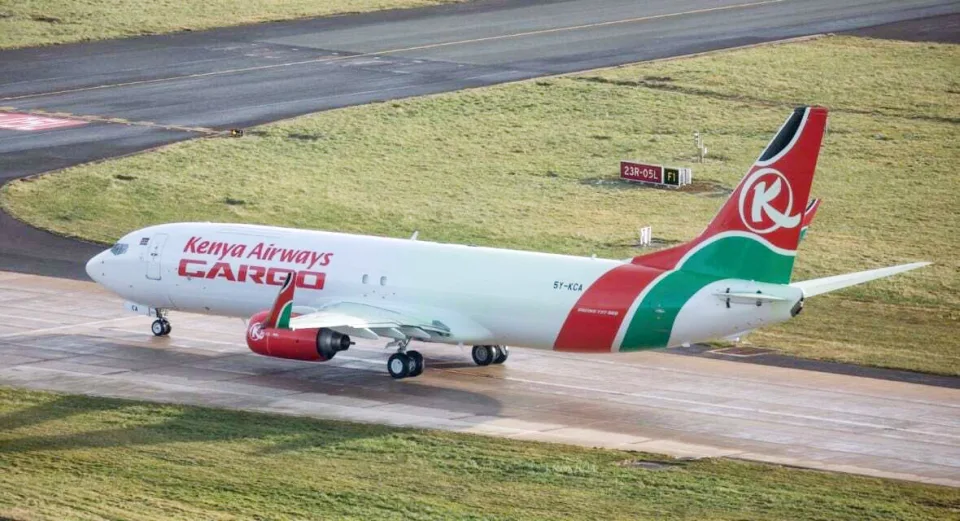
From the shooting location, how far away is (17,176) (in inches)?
3295

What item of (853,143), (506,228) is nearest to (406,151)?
(506,228)

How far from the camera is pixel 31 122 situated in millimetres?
92875

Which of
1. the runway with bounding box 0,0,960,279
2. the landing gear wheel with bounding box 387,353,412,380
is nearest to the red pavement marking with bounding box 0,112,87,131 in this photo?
the runway with bounding box 0,0,960,279

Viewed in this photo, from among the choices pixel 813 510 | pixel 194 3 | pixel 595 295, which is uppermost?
pixel 194 3

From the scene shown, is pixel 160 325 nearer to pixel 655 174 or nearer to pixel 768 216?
pixel 768 216

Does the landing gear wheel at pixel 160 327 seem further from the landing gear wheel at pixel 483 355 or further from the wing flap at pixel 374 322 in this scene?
the landing gear wheel at pixel 483 355

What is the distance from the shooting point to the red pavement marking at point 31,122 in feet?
302

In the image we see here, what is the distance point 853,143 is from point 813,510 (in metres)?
52.3

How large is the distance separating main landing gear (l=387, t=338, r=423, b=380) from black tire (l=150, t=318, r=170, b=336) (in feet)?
32.4

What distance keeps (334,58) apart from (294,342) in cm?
5665

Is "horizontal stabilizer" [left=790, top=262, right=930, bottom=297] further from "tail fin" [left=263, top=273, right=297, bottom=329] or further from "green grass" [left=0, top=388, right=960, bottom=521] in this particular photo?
"tail fin" [left=263, top=273, right=297, bottom=329]

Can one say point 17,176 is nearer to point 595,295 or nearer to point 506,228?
point 506,228

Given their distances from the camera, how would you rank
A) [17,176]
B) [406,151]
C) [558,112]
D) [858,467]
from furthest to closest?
[558,112], [406,151], [17,176], [858,467]

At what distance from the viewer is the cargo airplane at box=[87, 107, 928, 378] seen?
4891 centimetres
